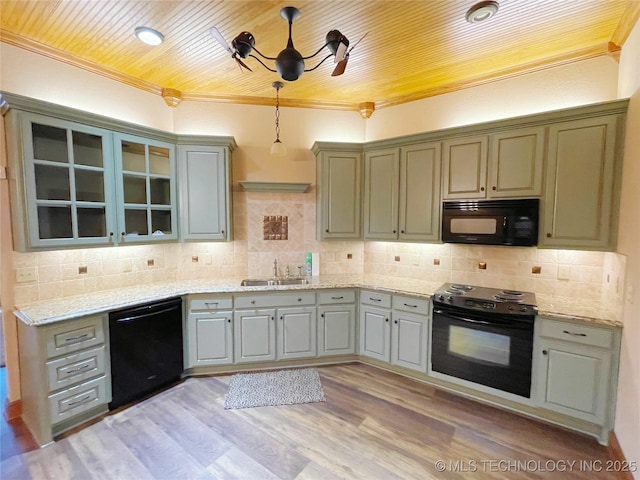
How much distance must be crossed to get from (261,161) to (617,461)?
399 centimetres

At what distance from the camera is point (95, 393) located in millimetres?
2318

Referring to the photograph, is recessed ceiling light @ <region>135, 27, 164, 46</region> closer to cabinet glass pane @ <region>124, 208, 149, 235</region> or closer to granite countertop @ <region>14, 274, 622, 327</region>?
cabinet glass pane @ <region>124, 208, 149, 235</region>

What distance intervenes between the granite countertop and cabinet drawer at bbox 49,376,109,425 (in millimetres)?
581

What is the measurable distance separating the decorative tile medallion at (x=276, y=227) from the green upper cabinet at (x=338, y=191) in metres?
0.44

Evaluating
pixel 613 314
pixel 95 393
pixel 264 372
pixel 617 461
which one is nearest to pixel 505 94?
pixel 613 314

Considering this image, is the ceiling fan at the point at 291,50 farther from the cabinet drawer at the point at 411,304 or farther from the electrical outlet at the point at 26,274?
the electrical outlet at the point at 26,274

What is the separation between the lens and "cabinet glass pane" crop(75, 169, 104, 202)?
2469mm

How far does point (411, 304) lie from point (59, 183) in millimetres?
3306

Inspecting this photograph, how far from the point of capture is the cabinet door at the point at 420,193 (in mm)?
2945

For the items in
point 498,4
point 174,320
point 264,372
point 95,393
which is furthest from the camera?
point 264,372

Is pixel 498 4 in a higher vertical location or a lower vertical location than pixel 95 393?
higher

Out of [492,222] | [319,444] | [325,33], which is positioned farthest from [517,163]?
[319,444]

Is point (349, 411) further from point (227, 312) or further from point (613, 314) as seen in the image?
point (613, 314)

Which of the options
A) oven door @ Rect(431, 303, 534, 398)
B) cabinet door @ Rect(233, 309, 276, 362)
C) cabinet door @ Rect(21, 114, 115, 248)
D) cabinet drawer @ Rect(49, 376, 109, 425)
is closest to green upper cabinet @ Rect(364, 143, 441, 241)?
oven door @ Rect(431, 303, 534, 398)
